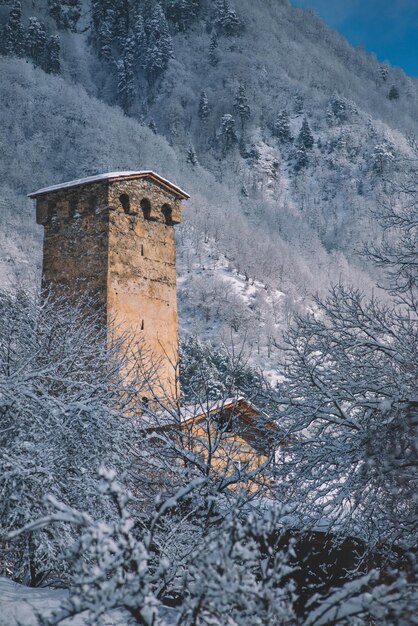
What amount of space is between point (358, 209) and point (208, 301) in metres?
35.4

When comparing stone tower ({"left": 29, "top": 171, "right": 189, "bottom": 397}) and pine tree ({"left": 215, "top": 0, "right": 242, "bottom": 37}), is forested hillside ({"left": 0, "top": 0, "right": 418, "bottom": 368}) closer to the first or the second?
pine tree ({"left": 215, "top": 0, "right": 242, "bottom": 37})

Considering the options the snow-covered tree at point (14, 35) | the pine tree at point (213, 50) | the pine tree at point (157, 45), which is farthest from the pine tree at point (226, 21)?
the snow-covered tree at point (14, 35)

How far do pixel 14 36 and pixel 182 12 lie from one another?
36.9 m

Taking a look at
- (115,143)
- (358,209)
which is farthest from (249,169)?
(115,143)

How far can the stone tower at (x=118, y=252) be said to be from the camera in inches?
620

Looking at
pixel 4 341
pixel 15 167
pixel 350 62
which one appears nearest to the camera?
pixel 4 341

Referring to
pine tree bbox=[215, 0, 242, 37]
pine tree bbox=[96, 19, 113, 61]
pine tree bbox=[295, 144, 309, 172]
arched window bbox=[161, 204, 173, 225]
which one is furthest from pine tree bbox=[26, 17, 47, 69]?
arched window bbox=[161, 204, 173, 225]

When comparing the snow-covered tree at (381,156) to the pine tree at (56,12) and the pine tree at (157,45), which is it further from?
the pine tree at (56,12)

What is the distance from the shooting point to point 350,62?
13975 centimetres

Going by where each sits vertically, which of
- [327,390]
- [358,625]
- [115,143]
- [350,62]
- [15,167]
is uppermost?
[350,62]

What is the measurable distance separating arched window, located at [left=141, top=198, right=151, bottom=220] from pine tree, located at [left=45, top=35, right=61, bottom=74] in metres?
92.5

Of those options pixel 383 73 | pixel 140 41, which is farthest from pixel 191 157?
pixel 383 73

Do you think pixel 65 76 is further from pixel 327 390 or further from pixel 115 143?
pixel 327 390

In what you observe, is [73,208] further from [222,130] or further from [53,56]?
[53,56]
